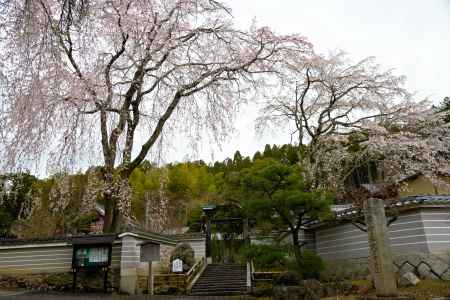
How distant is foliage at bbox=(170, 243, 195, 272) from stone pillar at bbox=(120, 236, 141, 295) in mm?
3059

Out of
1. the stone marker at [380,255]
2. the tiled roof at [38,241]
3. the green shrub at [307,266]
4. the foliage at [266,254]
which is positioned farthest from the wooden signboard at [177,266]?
the stone marker at [380,255]

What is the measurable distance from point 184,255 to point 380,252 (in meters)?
9.25

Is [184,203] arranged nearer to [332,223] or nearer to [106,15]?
[332,223]

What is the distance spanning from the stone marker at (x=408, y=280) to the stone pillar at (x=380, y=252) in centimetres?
229

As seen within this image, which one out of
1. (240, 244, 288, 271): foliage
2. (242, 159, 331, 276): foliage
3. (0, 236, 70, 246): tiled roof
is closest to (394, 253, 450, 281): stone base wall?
(242, 159, 331, 276): foliage

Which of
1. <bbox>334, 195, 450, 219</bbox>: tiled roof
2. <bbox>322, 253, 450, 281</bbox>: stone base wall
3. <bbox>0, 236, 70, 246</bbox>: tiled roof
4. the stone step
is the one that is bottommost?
the stone step

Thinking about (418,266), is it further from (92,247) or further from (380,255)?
(92,247)

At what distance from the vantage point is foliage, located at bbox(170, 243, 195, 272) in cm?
1426

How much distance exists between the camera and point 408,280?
916 centimetres

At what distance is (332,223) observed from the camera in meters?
13.7

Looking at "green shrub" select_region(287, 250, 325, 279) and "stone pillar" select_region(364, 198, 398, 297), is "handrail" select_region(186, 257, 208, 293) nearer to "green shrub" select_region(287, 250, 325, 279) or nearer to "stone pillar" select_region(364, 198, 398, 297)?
"green shrub" select_region(287, 250, 325, 279)

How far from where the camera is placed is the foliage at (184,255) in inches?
561

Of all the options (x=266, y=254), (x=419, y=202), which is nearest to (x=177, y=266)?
(x=266, y=254)

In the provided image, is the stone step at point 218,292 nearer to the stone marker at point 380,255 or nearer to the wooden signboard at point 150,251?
the wooden signboard at point 150,251
